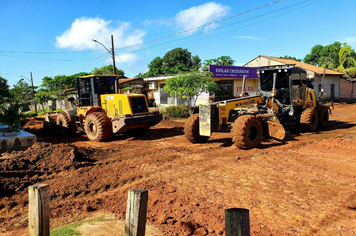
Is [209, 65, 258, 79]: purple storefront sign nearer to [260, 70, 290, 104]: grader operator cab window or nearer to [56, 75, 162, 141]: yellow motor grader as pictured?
[260, 70, 290, 104]: grader operator cab window

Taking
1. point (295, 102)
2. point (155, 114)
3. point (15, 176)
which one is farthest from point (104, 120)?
point (295, 102)

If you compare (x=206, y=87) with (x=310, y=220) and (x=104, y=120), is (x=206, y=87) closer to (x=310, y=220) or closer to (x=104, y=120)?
(x=104, y=120)

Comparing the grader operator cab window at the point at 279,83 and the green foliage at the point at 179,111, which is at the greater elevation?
the grader operator cab window at the point at 279,83

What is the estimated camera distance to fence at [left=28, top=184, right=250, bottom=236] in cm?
210

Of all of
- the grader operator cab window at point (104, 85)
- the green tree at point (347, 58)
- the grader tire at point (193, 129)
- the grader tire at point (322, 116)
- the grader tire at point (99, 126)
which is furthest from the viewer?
the green tree at point (347, 58)

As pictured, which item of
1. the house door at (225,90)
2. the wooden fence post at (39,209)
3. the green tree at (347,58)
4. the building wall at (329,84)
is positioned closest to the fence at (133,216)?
the wooden fence post at (39,209)

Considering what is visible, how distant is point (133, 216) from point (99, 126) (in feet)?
26.8

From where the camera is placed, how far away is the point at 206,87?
16.3 metres

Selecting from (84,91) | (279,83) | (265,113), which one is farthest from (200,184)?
(84,91)

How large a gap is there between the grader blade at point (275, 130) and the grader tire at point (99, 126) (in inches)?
232

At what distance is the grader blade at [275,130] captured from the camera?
29.0 feet

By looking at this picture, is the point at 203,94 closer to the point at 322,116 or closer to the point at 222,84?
the point at 222,84

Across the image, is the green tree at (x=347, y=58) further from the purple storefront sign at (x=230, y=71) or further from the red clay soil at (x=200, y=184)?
the red clay soil at (x=200, y=184)

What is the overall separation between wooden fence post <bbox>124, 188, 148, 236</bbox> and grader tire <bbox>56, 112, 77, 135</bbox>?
10.6 m
